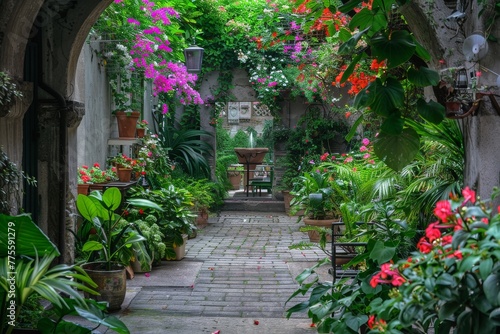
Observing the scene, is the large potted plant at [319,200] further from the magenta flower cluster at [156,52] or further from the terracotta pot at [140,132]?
the magenta flower cluster at [156,52]

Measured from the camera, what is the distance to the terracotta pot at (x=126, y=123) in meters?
9.30

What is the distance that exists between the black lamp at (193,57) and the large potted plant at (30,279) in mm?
8572

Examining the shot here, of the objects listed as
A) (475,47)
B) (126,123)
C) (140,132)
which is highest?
(475,47)

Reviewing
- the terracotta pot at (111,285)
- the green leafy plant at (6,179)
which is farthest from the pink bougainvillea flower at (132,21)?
the green leafy plant at (6,179)

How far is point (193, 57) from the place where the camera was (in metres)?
12.0

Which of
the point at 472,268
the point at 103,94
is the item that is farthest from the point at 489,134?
the point at 103,94

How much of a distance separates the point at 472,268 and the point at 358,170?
6.86m

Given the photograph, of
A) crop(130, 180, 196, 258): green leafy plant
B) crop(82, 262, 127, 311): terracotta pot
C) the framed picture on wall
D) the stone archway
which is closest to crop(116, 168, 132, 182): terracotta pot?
crop(130, 180, 196, 258): green leafy plant

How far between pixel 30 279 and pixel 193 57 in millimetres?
9055

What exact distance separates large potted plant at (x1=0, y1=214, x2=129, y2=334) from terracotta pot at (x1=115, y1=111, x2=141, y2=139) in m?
5.77

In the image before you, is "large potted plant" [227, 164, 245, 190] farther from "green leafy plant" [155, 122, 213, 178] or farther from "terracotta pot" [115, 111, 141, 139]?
"terracotta pot" [115, 111, 141, 139]

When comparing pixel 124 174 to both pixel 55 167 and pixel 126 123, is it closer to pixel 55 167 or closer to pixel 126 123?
pixel 126 123

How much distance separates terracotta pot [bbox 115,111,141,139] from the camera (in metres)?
9.30

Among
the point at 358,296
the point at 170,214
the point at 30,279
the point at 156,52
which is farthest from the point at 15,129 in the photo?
the point at 156,52
